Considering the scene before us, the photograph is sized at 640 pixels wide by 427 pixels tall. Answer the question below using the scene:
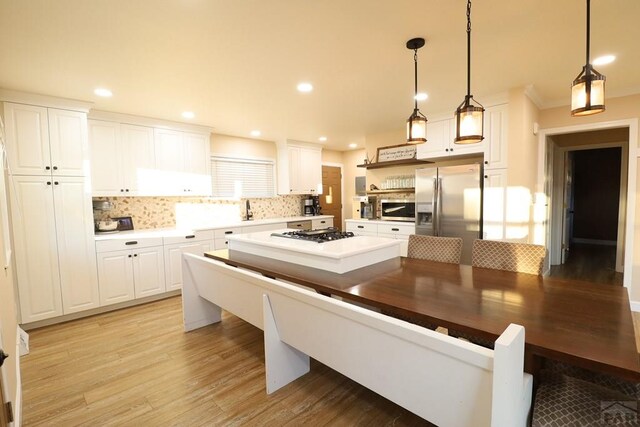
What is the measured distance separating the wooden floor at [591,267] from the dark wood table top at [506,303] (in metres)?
3.49

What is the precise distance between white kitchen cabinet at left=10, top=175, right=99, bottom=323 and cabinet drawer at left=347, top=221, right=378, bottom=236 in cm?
360

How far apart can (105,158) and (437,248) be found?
3891mm

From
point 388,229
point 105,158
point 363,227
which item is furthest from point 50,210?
point 388,229

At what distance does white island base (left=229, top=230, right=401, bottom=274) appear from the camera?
81.9 inches

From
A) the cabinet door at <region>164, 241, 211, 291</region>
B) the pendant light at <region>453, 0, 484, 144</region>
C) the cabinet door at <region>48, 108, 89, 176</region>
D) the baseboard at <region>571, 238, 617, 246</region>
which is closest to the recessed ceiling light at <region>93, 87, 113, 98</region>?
the cabinet door at <region>48, 108, 89, 176</region>

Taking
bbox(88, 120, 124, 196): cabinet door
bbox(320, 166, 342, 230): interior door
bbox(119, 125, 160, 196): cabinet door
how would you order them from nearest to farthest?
1. bbox(88, 120, 124, 196): cabinet door
2. bbox(119, 125, 160, 196): cabinet door
3. bbox(320, 166, 342, 230): interior door

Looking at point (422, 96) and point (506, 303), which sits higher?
point (422, 96)

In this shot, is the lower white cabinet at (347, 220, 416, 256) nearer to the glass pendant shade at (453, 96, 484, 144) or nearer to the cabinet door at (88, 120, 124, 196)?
the glass pendant shade at (453, 96, 484, 144)

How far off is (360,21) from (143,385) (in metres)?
2.89

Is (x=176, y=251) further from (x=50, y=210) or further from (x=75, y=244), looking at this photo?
(x=50, y=210)

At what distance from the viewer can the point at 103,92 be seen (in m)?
2.99

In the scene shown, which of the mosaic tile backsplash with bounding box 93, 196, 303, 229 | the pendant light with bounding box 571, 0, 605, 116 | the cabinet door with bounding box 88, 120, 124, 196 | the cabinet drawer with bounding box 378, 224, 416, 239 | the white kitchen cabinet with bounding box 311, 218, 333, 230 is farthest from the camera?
the white kitchen cabinet with bounding box 311, 218, 333, 230

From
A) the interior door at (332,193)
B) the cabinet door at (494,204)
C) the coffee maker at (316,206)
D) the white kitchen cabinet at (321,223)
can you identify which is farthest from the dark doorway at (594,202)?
the coffee maker at (316,206)

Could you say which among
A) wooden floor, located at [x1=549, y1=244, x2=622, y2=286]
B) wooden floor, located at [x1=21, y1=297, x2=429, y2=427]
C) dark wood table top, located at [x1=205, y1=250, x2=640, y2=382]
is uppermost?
dark wood table top, located at [x1=205, y1=250, x2=640, y2=382]
